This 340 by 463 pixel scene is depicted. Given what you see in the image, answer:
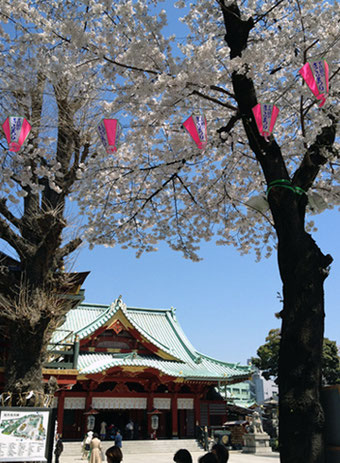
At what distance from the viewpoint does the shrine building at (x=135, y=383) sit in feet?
67.8

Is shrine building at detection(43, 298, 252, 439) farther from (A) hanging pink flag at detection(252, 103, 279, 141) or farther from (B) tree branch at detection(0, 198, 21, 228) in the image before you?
(A) hanging pink flag at detection(252, 103, 279, 141)

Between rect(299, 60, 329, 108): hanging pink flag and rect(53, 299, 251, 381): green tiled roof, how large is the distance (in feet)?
49.6

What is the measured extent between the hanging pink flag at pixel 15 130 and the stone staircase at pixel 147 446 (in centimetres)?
1655

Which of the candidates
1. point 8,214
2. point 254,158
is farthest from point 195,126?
point 8,214

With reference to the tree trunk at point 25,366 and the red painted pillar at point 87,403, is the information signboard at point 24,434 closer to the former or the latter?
the tree trunk at point 25,366

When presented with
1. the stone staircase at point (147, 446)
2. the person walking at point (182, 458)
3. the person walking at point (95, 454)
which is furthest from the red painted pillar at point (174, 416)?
the person walking at point (182, 458)

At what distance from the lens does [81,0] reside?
17.9ft

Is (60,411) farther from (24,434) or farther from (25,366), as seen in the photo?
(24,434)

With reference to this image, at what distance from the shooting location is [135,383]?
23.2m

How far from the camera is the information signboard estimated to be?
6.32 meters

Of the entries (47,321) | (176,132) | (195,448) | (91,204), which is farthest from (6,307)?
(195,448)

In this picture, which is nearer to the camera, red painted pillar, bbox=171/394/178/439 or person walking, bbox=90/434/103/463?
person walking, bbox=90/434/103/463

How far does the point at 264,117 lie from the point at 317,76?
885 millimetres

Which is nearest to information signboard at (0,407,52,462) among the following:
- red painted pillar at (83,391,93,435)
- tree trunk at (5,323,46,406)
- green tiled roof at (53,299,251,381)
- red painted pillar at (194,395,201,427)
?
tree trunk at (5,323,46,406)
